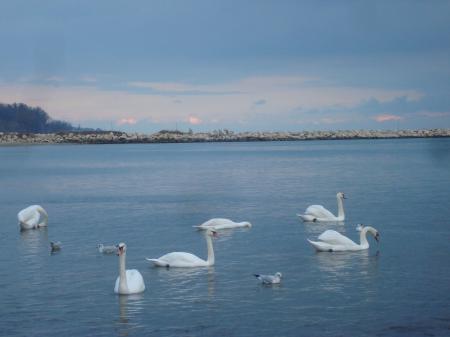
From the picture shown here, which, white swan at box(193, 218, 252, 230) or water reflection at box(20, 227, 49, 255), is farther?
white swan at box(193, 218, 252, 230)

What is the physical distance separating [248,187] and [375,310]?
1082 inches

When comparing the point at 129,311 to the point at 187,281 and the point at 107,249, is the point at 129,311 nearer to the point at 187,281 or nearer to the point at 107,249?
the point at 187,281

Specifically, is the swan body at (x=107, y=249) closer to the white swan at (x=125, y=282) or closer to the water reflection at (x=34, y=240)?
the water reflection at (x=34, y=240)

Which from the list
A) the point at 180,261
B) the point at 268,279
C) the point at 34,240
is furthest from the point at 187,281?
the point at 34,240

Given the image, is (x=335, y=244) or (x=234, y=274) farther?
(x=335, y=244)

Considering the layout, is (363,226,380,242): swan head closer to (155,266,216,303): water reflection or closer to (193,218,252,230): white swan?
(155,266,216,303): water reflection

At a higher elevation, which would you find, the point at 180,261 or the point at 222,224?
the point at 222,224

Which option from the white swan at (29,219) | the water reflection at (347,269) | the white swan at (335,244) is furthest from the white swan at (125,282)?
the white swan at (29,219)

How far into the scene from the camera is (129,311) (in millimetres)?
A: 14406

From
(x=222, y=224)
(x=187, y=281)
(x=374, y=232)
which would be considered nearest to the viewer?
(x=187, y=281)

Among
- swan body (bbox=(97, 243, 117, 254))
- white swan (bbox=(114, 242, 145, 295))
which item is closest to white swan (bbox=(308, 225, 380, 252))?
swan body (bbox=(97, 243, 117, 254))

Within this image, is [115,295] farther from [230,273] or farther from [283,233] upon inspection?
[283,233]

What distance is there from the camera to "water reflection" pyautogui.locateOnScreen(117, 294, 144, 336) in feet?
44.0

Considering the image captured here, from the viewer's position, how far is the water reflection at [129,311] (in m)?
13.4
